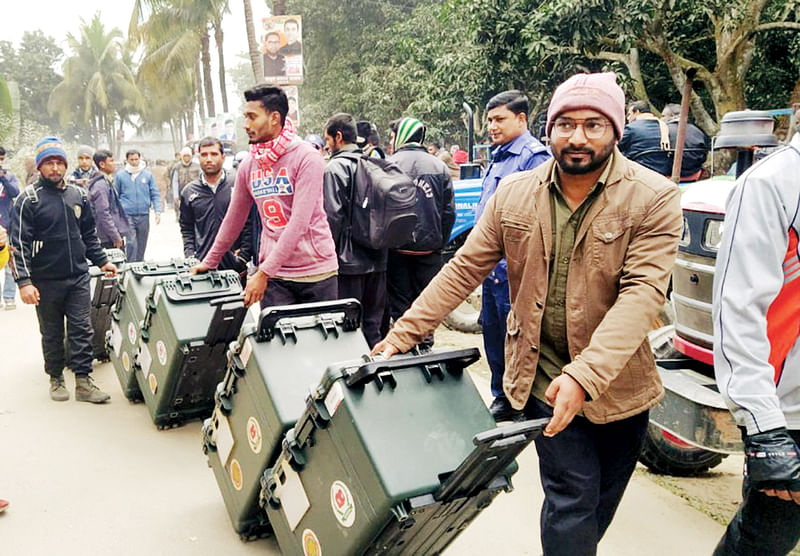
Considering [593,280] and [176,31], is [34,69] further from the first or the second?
[593,280]

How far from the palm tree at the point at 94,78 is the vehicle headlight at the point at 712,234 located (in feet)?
175


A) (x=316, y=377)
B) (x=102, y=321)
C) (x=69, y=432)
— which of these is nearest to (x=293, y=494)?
(x=316, y=377)

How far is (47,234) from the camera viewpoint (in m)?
5.10

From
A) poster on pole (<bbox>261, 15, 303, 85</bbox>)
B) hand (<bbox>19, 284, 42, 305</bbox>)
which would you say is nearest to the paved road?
hand (<bbox>19, 284, 42, 305</bbox>)

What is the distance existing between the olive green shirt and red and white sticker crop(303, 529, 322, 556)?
36.9 inches

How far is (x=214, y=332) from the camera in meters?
4.18

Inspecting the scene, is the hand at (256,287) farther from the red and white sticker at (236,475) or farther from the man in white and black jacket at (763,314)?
the man in white and black jacket at (763,314)

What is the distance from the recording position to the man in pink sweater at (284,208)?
399cm

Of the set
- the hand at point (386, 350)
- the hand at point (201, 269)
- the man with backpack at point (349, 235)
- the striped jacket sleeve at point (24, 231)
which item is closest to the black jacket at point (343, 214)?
the man with backpack at point (349, 235)

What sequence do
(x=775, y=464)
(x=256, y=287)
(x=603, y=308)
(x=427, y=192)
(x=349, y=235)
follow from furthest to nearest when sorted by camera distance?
(x=427, y=192) < (x=349, y=235) < (x=256, y=287) < (x=603, y=308) < (x=775, y=464)

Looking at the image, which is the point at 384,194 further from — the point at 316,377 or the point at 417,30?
the point at 417,30

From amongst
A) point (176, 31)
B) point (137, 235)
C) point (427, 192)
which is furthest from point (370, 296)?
point (176, 31)

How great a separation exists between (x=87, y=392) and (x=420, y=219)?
9.16 ft

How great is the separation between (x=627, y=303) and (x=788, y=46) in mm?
9814
